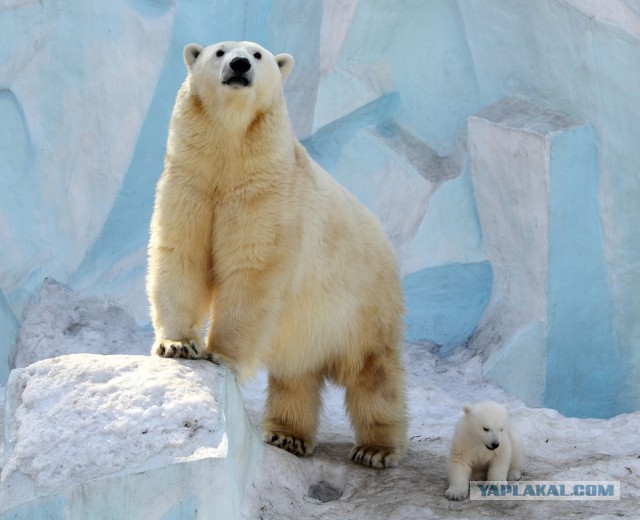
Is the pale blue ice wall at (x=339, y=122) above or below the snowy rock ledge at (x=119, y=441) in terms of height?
above

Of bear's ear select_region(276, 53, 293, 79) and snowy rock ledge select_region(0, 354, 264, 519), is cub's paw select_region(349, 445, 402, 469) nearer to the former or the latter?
snowy rock ledge select_region(0, 354, 264, 519)

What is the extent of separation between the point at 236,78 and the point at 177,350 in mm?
990

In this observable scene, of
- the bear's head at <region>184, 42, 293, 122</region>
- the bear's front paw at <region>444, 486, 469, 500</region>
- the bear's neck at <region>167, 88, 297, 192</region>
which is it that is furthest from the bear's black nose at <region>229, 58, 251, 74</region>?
the bear's front paw at <region>444, 486, 469, 500</region>

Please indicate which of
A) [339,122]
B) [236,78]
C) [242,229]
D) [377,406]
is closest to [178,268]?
[242,229]

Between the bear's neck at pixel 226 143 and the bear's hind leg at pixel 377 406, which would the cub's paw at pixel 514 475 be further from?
the bear's neck at pixel 226 143

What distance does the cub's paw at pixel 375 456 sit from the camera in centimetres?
423

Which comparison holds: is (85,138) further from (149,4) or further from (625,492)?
(625,492)

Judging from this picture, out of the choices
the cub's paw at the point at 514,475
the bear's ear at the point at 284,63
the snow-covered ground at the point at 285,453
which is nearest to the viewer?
the snow-covered ground at the point at 285,453

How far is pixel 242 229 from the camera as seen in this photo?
3.64 m

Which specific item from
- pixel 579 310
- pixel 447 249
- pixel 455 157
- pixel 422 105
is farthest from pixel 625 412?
pixel 422 105

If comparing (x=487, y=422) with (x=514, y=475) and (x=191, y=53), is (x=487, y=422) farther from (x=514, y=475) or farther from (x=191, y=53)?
(x=191, y=53)

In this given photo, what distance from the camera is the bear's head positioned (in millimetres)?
3627

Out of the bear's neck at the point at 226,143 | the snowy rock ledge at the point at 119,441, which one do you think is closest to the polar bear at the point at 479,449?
the snowy rock ledge at the point at 119,441

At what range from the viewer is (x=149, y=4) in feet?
20.1
